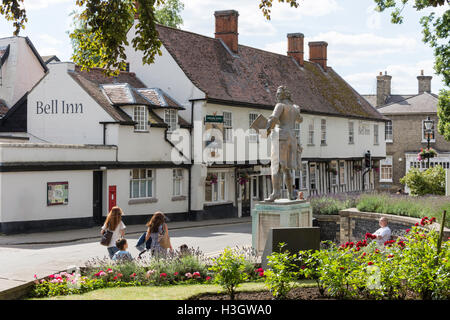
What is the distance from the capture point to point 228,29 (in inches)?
1417

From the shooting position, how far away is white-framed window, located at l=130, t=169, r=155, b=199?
27.1m

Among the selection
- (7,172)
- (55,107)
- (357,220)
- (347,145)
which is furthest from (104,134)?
(347,145)

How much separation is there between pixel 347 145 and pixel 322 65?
6.99 m

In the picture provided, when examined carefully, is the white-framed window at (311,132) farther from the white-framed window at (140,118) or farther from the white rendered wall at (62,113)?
the white rendered wall at (62,113)

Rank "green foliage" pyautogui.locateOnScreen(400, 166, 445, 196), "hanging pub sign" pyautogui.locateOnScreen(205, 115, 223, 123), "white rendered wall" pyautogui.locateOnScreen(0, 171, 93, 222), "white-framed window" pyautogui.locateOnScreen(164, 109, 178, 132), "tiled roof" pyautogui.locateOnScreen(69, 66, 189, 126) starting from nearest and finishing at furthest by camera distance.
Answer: "white rendered wall" pyautogui.locateOnScreen(0, 171, 93, 222), "tiled roof" pyautogui.locateOnScreen(69, 66, 189, 126), "white-framed window" pyautogui.locateOnScreen(164, 109, 178, 132), "green foliage" pyautogui.locateOnScreen(400, 166, 445, 196), "hanging pub sign" pyautogui.locateOnScreen(205, 115, 223, 123)

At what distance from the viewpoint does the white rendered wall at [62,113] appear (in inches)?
1043

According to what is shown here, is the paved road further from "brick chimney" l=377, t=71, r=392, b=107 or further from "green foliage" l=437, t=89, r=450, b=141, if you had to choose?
"brick chimney" l=377, t=71, r=392, b=107

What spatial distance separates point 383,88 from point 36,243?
44.5m

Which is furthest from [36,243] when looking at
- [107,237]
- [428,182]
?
[428,182]

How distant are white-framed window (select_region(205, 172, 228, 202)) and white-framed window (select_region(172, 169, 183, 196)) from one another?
60.3 inches

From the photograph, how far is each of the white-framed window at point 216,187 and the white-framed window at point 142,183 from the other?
3.53 m

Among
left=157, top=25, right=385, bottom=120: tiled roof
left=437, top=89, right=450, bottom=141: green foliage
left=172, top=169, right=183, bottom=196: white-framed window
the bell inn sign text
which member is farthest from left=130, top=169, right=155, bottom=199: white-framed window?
left=437, top=89, right=450, bottom=141: green foliage

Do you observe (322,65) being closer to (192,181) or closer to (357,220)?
(192,181)

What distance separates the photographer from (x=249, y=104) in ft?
108
